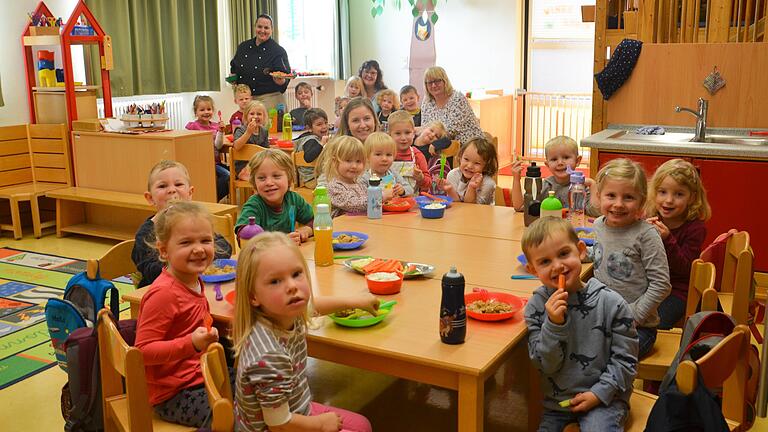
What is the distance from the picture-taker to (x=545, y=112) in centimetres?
988

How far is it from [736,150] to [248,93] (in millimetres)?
4492

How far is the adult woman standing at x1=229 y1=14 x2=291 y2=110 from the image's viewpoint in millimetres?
7789

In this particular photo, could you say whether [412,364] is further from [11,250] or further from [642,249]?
[11,250]

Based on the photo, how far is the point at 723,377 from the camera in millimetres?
1876

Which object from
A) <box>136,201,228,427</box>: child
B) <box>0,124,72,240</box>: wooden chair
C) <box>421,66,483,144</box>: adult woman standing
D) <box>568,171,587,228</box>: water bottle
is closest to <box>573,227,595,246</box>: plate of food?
<box>568,171,587,228</box>: water bottle

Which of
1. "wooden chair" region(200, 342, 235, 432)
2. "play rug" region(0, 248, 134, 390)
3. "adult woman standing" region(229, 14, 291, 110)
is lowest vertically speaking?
"play rug" region(0, 248, 134, 390)

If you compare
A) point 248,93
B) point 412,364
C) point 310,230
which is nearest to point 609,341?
point 412,364

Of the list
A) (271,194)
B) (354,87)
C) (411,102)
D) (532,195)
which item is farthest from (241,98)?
(532,195)

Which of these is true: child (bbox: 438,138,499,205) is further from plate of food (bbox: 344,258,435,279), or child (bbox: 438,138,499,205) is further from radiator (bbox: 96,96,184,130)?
radiator (bbox: 96,96,184,130)

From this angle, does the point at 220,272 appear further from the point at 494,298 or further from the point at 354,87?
the point at 354,87

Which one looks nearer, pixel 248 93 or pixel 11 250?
pixel 11 250

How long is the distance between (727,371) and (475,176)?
7.55 feet

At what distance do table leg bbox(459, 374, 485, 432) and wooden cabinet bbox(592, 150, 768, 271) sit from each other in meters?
2.91

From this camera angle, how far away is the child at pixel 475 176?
4.05 meters
